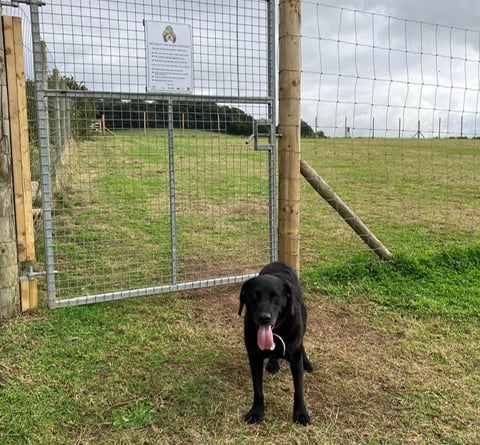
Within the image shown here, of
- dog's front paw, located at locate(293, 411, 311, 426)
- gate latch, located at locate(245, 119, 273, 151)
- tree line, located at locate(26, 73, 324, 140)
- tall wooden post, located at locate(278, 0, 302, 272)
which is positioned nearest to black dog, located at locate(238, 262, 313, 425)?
dog's front paw, located at locate(293, 411, 311, 426)

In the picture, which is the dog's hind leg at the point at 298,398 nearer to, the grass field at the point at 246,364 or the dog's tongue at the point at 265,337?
the grass field at the point at 246,364

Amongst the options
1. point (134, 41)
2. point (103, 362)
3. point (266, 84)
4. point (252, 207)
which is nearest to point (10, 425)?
point (103, 362)

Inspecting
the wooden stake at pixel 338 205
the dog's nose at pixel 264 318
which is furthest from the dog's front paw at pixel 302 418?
the wooden stake at pixel 338 205

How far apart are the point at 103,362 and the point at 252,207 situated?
592 cm

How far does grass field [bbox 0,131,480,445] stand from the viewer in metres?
2.71

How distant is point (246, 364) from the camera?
3.44 meters

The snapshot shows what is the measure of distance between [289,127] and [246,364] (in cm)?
208

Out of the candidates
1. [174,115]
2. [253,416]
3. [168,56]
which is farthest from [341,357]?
[168,56]

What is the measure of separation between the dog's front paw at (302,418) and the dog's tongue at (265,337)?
1.57 ft

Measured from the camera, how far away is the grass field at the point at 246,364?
2.71 metres

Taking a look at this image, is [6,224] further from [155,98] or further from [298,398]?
[298,398]

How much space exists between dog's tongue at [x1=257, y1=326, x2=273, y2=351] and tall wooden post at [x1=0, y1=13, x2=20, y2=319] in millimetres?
2367

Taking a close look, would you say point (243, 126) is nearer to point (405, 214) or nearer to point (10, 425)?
point (10, 425)

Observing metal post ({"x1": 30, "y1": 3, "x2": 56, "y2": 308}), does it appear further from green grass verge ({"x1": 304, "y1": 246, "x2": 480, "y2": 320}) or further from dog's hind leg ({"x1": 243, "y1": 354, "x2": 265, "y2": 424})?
green grass verge ({"x1": 304, "y1": 246, "x2": 480, "y2": 320})
